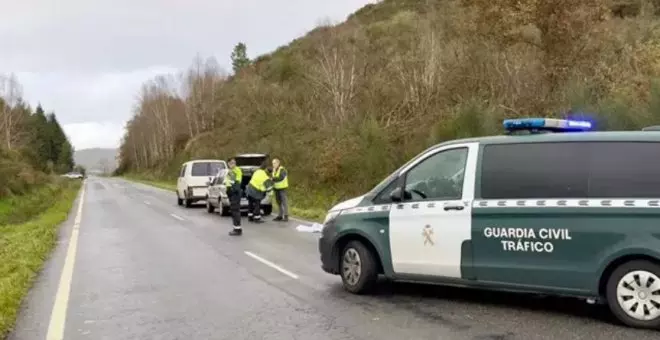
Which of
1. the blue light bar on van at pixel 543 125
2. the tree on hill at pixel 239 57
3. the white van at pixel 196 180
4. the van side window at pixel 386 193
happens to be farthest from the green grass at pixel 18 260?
the tree on hill at pixel 239 57

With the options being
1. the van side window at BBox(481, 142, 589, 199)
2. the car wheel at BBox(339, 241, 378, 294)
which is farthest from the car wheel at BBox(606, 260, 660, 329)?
the car wheel at BBox(339, 241, 378, 294)

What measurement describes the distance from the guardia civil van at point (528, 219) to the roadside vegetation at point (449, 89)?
8.18 m

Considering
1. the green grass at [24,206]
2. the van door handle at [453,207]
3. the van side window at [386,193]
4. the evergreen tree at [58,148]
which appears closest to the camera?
the van door handle at [453,207]

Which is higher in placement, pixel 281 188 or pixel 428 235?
pixel 281 188

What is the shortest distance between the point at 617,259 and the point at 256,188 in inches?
531

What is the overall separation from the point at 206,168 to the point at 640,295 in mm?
24105

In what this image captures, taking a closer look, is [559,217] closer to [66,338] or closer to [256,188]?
[66,338]

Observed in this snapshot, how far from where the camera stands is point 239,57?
331ft

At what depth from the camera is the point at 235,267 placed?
11.0 metres

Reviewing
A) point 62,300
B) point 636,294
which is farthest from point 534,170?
point 62,300

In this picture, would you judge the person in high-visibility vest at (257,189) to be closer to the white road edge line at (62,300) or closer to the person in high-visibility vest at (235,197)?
the person in high-visibility vest at (235,197)

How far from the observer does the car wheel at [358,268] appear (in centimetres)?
834

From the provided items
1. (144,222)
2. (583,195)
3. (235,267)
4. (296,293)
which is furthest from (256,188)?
(583,195)

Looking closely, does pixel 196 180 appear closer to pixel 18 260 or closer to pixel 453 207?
pixel 18 260
